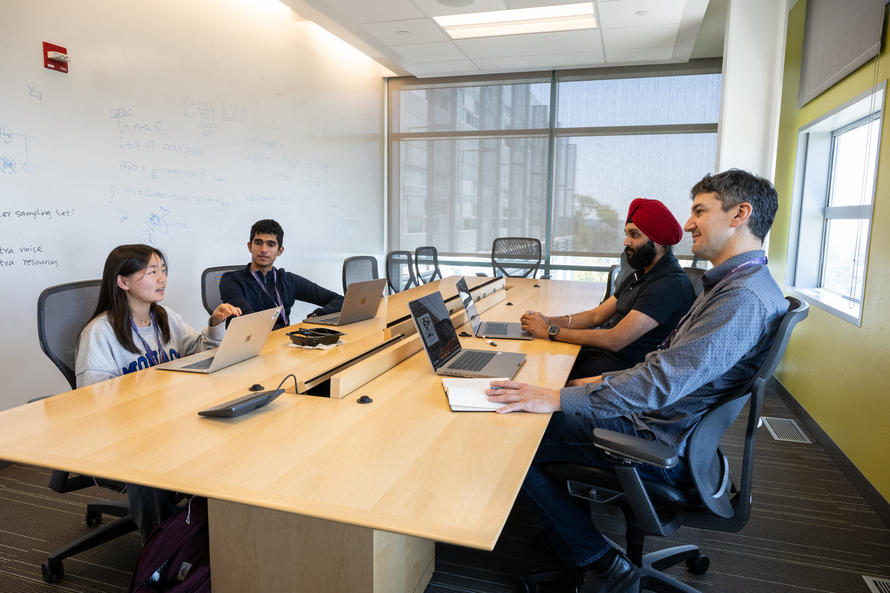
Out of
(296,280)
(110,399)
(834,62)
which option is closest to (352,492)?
(110,399)

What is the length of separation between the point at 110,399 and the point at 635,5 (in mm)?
4206

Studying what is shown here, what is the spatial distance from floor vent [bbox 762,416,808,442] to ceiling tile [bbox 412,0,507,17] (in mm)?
3415

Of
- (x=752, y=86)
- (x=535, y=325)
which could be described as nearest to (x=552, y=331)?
(x=535, y=325)

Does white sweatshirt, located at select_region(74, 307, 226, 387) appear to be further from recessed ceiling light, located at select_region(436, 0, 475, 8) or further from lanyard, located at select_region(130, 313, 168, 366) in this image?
recessed ceiling light, located at select_region(436, 0, 475, 8)

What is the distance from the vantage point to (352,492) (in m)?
1.17

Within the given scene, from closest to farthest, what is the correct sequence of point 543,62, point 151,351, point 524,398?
point 524,398 → point 151,351 → point 543,62

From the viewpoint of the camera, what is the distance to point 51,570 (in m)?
1.97

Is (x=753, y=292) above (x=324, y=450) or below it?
above

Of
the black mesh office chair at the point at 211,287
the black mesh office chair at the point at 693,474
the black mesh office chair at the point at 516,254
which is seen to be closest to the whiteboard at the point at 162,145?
the black mesh office chair at the point at 211,287

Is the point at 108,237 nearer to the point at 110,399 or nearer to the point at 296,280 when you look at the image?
the point at 296,280

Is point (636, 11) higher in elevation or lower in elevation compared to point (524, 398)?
higher

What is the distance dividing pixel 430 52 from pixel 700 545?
4.80 metres

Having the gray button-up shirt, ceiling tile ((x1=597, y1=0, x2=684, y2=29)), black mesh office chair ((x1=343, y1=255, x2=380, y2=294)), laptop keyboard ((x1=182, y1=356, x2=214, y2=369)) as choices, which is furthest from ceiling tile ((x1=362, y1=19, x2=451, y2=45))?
the gray button-up shirt

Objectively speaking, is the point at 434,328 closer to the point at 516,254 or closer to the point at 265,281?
the point at 265,281
